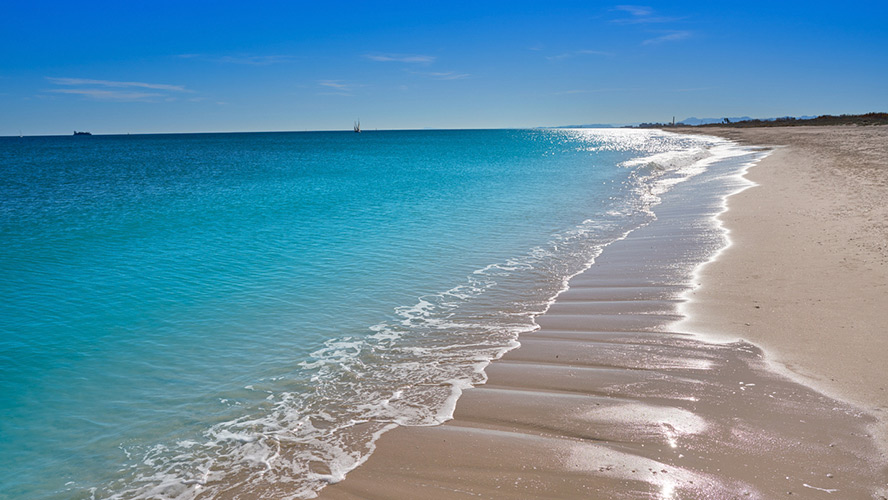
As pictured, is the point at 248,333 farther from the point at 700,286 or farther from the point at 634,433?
the point at 700,286

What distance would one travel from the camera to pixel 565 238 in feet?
52.0

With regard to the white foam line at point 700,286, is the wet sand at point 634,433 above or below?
below

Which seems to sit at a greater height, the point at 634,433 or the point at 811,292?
the point at 811,292

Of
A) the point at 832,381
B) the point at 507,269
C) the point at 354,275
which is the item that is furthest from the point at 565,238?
the point at 832,381

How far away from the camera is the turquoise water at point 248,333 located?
5.16m

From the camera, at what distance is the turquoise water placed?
16.9ft

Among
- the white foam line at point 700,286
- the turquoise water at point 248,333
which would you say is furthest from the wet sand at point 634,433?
A: the turquoise water at point 248,333

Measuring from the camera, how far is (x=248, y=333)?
8.46m

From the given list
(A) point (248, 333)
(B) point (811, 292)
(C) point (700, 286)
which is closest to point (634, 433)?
(B) point (811, 292)

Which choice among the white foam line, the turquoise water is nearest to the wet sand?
the white foam line

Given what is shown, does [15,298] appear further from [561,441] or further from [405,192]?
[405,192]

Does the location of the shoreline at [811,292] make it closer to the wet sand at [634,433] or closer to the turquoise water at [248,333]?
the wet sand at [634,433]

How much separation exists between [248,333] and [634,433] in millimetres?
6127

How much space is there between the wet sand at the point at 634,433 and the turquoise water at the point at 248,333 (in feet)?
1.51
